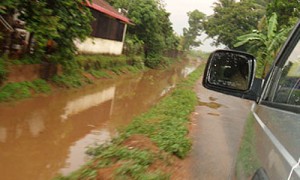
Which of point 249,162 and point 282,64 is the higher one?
point 282,64

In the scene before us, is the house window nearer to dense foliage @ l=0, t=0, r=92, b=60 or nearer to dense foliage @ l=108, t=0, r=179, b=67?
dense foliage @ l=108, t=0, r=179, b=67

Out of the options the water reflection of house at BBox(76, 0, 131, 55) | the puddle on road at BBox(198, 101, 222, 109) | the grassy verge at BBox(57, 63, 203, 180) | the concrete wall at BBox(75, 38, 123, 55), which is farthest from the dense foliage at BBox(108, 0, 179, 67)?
the grassy verge at BBox(57, 63, 203, 180)

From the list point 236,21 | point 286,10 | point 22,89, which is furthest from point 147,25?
point 22,89

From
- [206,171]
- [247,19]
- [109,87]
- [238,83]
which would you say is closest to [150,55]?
[247,19]

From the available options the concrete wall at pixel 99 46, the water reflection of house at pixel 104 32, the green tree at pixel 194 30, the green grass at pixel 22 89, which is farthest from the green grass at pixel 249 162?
the green tree at pixel 194 30

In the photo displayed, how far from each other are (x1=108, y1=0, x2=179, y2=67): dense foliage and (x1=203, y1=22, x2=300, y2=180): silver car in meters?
19.5

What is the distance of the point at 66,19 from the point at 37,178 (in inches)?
220

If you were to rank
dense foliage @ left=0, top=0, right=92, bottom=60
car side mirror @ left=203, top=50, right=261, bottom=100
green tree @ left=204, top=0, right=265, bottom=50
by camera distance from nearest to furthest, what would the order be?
car side mirror @ left=203, top=50, right=261, bottom=100, dense foliage @ left=0, top=0, right=92, bottom=60, green tree @ left=204, top=0, right=265, bottom=50

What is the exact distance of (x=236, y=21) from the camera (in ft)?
94.4

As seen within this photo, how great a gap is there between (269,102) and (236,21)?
2818cm

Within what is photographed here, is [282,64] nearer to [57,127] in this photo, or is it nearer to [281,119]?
[281,119]

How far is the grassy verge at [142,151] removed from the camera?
4.40 metres

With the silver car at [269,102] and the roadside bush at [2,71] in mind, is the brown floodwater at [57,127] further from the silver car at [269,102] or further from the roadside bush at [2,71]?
the silver car at [269,102]

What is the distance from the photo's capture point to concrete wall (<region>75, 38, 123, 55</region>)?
14.8 metres
